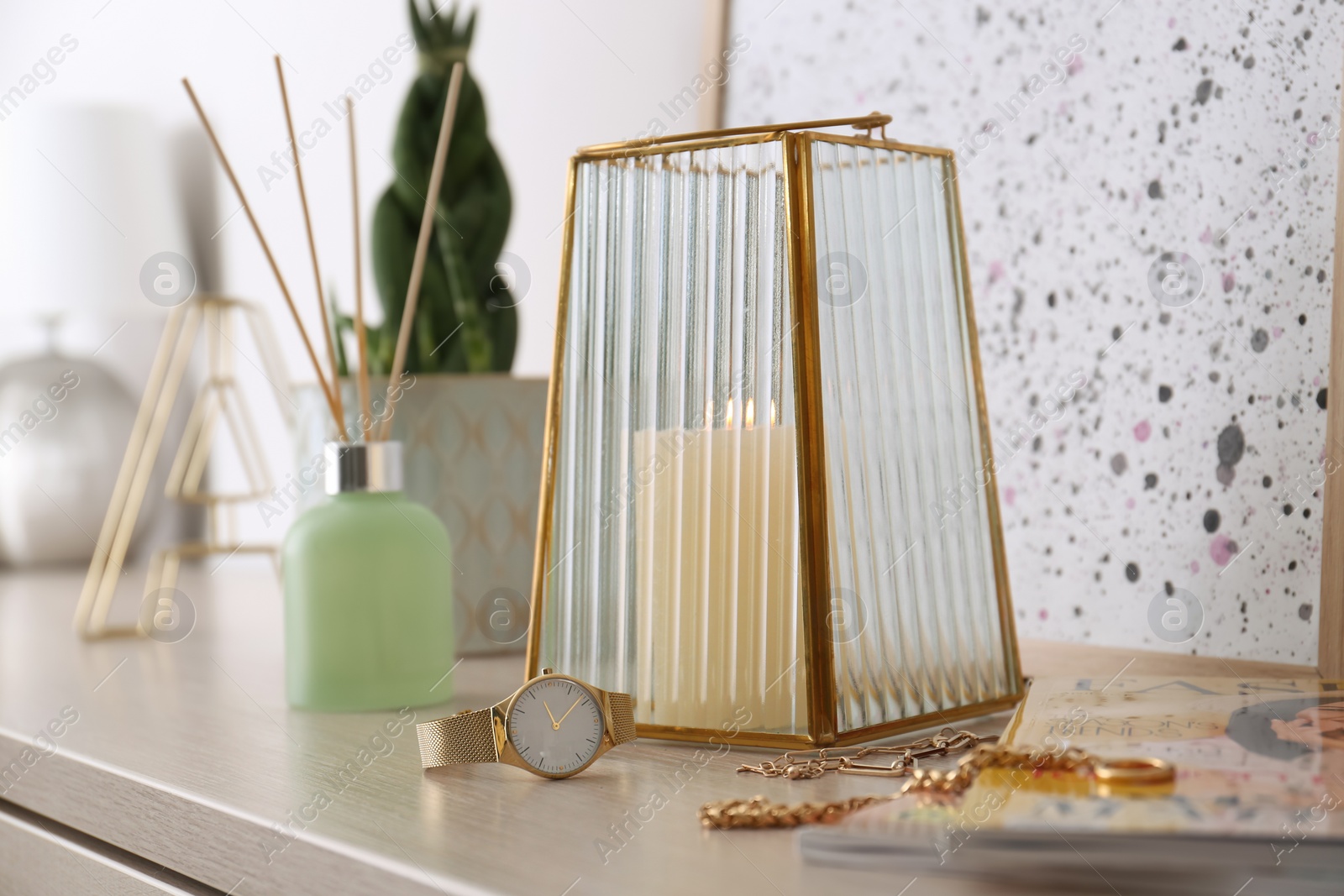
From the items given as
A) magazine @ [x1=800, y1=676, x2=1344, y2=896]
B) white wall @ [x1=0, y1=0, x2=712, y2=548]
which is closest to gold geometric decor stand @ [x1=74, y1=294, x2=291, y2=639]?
white wall @ [x1=0, y1=0, x2=712, y2=548]

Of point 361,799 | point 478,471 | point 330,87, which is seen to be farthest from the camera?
point 330,87

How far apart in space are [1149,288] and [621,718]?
14.0 inches

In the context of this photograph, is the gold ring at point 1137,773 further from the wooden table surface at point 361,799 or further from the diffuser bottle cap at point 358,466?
the diffuser bottle cap at point 358,466

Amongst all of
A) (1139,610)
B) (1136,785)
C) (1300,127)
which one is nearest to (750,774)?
(1136,785)

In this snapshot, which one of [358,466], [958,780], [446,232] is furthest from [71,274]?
[958,780]

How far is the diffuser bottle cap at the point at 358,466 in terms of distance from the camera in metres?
0.61

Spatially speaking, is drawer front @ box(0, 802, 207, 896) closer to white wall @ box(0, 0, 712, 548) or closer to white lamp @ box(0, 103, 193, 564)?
white wall @ box(0, 0, 712, 548)

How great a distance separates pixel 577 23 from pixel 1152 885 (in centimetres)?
86

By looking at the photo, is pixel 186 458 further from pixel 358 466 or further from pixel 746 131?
pixel 746 131

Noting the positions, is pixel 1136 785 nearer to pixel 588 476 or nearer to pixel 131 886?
pixel 588 476

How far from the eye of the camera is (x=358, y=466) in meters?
0.61

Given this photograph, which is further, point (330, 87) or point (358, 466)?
point (330, 87)

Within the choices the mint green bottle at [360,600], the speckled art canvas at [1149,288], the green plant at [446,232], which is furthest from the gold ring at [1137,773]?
the green plant at [446,232]

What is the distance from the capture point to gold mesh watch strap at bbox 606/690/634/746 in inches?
18.2
